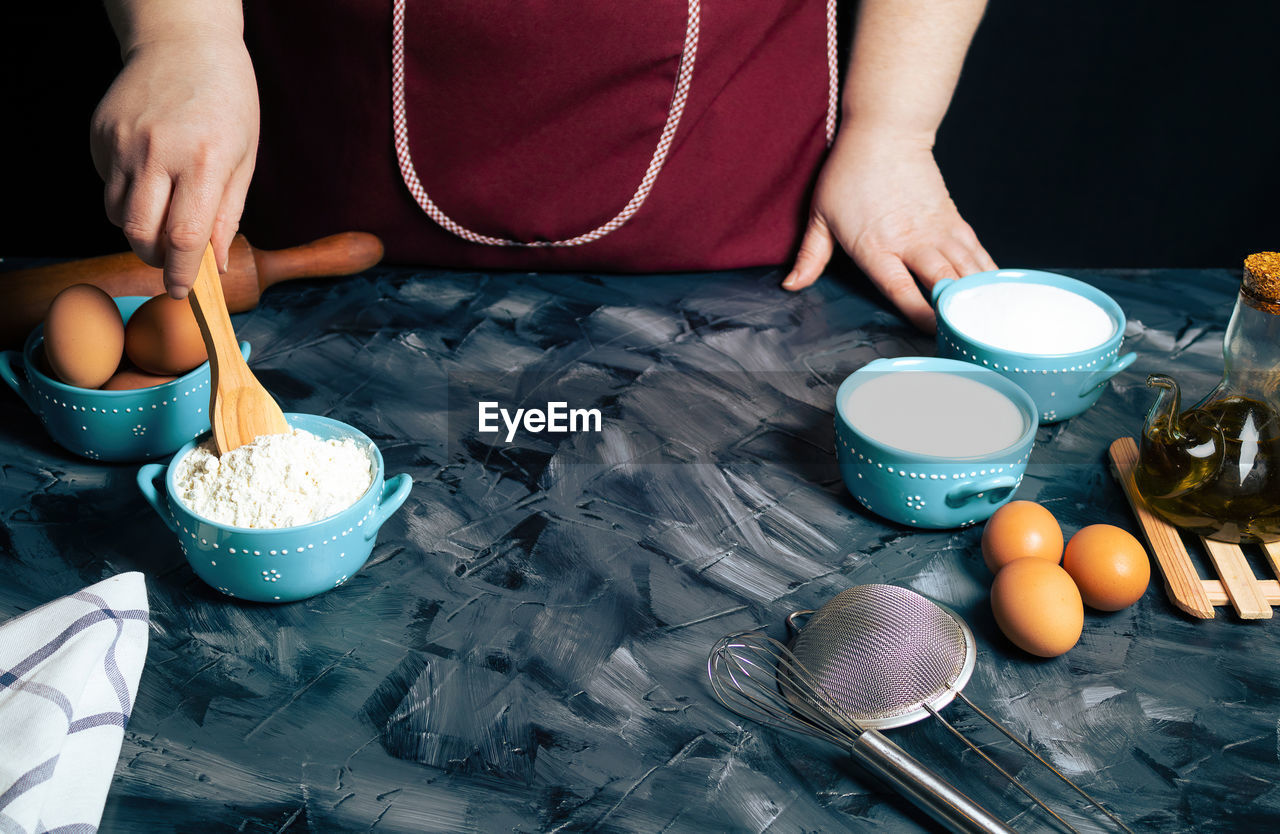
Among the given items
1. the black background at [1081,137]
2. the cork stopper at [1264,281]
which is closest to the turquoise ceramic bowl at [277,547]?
the cork stopper at [1264,281]

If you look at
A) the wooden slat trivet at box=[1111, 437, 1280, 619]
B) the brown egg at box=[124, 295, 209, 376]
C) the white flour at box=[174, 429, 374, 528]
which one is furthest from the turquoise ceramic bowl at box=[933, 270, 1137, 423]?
the brown egg at box=[124, 295, 209, 376]

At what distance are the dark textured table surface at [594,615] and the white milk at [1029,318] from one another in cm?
7

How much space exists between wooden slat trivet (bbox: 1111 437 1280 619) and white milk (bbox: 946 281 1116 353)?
0.17 meters

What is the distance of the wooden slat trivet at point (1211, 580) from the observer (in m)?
0.67

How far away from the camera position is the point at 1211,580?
700mm

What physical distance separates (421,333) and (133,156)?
31 cm

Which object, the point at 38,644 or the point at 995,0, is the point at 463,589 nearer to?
the point at 38,644

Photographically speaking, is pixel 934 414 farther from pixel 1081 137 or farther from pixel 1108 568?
pixel 1081 137

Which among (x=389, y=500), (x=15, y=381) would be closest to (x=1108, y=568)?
(x=389, y=500)

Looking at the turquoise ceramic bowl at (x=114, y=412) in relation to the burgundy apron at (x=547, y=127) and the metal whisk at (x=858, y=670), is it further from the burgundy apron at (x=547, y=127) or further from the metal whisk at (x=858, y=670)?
the metal whisk at (x=858, y=670)

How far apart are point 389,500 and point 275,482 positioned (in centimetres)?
8

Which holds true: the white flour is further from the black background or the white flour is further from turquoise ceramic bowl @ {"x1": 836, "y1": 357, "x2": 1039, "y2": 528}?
the black background

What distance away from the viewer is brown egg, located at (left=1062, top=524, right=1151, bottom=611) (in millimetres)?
658

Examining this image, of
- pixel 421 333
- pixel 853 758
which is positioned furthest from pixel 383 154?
pixel 853 758
